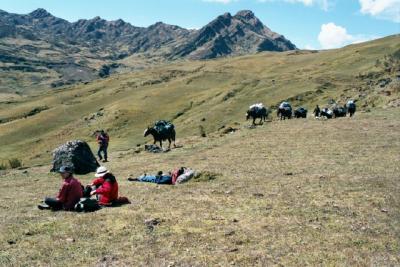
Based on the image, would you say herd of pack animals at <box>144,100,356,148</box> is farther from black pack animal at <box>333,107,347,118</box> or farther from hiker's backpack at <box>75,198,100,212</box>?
hiker's backpack at <box>75,198,100,212</box>

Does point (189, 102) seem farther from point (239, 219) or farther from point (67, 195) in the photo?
point (239, 219)

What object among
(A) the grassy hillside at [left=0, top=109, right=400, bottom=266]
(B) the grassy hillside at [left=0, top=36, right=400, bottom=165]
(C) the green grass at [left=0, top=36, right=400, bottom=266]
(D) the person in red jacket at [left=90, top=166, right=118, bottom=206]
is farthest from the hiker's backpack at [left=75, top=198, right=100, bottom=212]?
(B) the grassy hillside at [left=0, top=36, right=400, bottom=165]

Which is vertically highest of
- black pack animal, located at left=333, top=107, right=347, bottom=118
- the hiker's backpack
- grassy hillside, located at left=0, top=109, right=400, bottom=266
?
black pack animal, located at left=333, top=107, right=347, bottom=118

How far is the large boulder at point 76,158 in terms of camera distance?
3747cm

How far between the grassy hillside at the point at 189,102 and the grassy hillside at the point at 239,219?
3555cm

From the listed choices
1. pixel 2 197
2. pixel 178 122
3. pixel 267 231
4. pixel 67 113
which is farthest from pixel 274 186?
pixel 67 113

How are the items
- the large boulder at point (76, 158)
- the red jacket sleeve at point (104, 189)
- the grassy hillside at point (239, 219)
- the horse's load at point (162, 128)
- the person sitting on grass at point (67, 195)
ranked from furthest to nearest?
the horse's load at point (162, 128)
the large boulder at point (76, 158)
the red jacket sleeve at point (104, 189)
the person sitting on grass at point (67, 195)
the grassy hillside at point (239, 219)

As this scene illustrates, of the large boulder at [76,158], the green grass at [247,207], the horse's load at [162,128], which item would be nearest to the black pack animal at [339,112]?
the green grass at [247,207]

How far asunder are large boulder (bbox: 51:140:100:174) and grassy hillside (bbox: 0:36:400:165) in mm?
25493

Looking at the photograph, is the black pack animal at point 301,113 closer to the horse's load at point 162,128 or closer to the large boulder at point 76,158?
the horse's load at point 162,128

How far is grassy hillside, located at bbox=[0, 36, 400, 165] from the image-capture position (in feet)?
249

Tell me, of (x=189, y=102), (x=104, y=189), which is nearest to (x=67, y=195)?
(x=104, y=189)

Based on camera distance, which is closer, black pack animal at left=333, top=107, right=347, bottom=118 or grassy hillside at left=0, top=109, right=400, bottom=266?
grassy hillside at left=0, top=109, right=400, bottom=266

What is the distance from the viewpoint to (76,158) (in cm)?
3756
